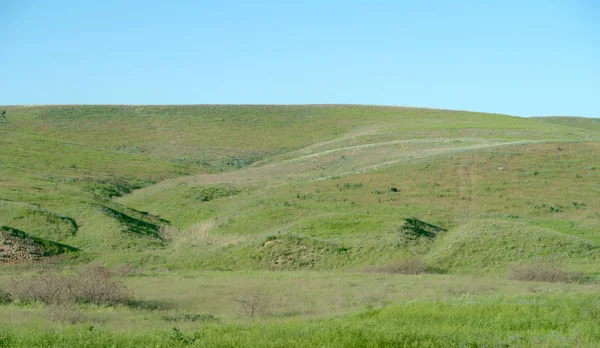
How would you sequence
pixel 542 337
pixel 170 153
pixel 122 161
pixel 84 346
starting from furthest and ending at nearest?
1. pixel 170 153
2. pixel 122 161
3. pixel 542 337
4. pixel 84 346

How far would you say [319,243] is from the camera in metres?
32.0

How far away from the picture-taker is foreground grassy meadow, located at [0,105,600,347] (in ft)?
45.1

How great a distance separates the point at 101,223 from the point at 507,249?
2198 centimetres

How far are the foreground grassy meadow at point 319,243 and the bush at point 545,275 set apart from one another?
8 centimetres

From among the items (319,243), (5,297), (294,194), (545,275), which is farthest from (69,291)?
(294,194)

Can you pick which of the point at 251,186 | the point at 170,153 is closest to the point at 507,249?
the point at 251,186

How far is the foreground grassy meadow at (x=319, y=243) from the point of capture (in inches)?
541

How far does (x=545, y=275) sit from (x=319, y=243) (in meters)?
10.4

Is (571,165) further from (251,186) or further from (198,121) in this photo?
(198,121)

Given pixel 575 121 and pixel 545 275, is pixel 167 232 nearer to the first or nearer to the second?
pixel 545 275

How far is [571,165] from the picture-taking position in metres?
51.3

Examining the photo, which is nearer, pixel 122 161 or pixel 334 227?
pixel 334 227

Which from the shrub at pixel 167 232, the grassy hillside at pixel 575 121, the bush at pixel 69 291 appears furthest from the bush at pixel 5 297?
the grassy hillside at pixel 575 121

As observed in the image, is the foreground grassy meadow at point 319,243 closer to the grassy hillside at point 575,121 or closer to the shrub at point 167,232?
the shrub at point 167,232
